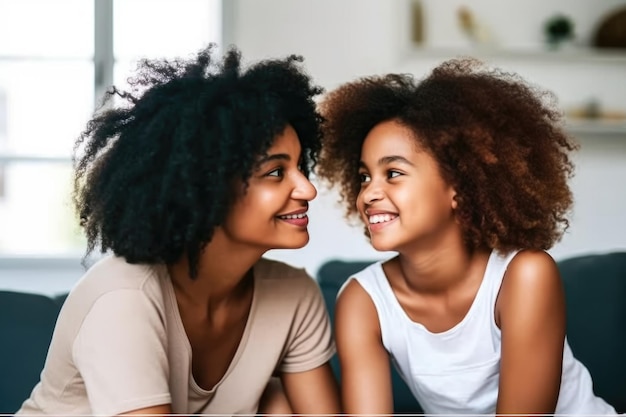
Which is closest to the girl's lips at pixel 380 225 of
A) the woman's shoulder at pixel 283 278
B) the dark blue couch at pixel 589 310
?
the woman's shoulder at pixel 283 278

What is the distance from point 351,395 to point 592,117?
2210 mm

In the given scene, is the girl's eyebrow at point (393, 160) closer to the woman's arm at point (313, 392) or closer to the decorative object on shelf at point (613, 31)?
the woman's arm at point (313, 392)

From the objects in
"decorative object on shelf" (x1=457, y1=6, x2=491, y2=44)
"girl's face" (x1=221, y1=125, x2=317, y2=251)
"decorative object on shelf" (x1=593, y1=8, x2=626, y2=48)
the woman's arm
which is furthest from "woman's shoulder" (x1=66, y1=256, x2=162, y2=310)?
"decorative object on shelf" (x1=593, y1=8, x2=626, y2=48)

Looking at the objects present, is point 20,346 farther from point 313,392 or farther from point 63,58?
point 63,58

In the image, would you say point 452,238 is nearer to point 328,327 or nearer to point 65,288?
point 328,327

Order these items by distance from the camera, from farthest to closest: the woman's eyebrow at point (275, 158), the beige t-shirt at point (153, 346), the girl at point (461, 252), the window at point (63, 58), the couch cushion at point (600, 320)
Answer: the window at point (63, 58) → the couch cushion at point (600, 320) → the girl at point (461, 252) → the woman's eyebrow at point (275, 158) → the beige t-shirt at point (153, 346)

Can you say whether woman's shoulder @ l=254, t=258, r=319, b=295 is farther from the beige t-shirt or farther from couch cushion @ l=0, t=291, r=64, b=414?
couch cushion @ l=0, t=291, r=64, b=414

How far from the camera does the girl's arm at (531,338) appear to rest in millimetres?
1577

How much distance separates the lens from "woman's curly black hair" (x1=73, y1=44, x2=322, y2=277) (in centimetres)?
142

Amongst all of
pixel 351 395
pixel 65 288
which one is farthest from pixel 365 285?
pixel 65 288

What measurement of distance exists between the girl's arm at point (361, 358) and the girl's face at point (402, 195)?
0.19 m

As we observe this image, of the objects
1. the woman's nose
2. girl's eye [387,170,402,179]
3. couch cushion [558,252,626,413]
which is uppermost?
girl's eye [387,170,402,179]

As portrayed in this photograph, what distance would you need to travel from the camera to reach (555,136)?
5.81 ft

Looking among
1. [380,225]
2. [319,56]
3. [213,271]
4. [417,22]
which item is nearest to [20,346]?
[213,271]
